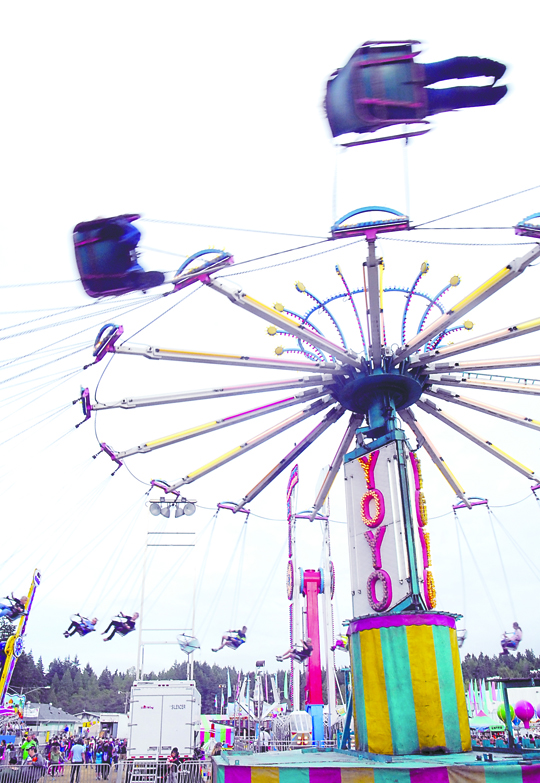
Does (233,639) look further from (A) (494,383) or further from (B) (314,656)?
(A) (494,383)

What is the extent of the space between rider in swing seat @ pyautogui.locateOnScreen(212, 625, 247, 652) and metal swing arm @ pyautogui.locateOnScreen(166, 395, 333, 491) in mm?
9412

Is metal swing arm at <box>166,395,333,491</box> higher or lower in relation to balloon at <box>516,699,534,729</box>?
higher

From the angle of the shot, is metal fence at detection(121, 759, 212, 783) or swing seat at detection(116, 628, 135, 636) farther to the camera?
swing seat at detection(116, 628, 135, 636)

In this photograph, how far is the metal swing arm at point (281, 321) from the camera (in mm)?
15391

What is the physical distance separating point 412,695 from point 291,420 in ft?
30.7

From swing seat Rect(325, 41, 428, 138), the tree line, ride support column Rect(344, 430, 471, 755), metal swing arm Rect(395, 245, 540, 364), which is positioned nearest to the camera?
swing seat Rect(325, 41, 428, 138)

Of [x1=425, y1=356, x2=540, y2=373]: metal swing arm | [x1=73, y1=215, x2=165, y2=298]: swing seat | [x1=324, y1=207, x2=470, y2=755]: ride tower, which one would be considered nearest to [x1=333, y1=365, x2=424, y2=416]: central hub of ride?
[x1=324, y1=207, x2=470, y2=755]: ride tower

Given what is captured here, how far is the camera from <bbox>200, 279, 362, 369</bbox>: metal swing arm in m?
15.4

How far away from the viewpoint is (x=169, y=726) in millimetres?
18250

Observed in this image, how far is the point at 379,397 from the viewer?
17.2m

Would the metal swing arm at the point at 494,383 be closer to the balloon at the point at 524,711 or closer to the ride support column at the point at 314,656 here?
the balloon at the point at 524,711

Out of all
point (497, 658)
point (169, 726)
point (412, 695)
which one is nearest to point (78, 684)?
point (497, 658)

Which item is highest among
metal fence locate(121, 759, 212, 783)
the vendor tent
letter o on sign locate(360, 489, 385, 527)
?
letter o on sign locate(360, 489, 385, 527)

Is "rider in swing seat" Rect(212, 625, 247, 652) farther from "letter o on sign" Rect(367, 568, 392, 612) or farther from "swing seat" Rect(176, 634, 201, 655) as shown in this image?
"letter o on sign" Rect(367, 568, 392, 612)
